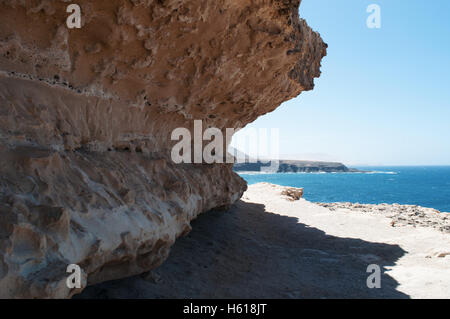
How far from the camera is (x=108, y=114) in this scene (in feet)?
14.7

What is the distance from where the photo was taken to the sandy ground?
15.7ft

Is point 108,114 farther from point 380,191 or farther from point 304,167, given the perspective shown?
point 304,167

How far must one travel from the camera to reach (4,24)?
331cm

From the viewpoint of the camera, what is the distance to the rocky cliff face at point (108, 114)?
283cm

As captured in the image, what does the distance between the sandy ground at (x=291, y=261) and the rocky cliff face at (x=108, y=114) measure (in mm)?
654

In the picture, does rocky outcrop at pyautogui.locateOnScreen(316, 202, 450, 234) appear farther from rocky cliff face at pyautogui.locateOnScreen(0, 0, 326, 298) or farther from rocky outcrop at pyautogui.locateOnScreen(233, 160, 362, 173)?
rocky outcrop at pyautogui.locateOnScreen(233, 160, 362, 173)

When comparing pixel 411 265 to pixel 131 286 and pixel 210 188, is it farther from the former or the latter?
pixel 131 286

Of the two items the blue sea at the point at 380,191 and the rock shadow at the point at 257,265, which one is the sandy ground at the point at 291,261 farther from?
the blue sea at the point at 380,191

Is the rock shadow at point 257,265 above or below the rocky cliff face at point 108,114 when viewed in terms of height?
below

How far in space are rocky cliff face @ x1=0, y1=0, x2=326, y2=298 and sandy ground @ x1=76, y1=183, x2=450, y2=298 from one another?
25.8 inches

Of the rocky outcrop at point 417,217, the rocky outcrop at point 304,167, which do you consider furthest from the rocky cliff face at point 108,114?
the rocky outcrop at point 304,167

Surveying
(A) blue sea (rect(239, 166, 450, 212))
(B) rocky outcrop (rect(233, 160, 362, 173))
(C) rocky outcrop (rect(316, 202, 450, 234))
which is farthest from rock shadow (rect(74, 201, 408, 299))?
(B) rocky outcrop (rect(233, 160, 362, 173))

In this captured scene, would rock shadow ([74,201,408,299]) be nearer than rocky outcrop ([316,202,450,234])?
Yes
